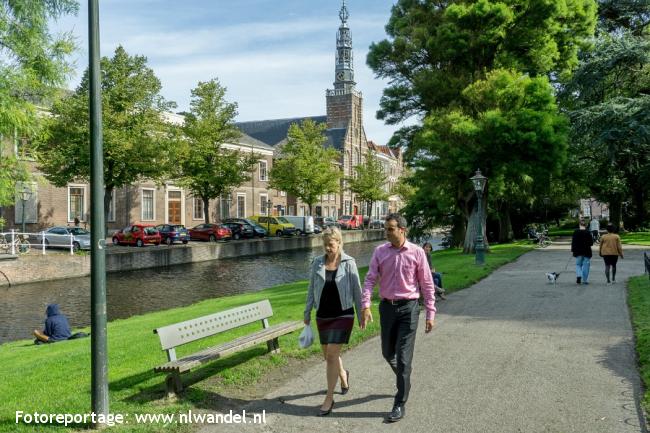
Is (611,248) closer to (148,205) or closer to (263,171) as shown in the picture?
(148,205)

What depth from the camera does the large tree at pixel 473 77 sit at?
24.1 metres

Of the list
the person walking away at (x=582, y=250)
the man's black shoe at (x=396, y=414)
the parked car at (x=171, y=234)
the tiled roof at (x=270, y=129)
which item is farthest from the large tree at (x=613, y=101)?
the tiled roof at (x=270, y=129)

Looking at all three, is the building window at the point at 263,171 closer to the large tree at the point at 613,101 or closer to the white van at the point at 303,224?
the white van at the point at 303,224

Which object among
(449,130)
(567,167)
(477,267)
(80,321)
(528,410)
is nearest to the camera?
(528,410)

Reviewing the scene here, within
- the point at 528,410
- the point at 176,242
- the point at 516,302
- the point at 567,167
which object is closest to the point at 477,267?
the point at 516,302

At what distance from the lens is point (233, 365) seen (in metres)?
7.52

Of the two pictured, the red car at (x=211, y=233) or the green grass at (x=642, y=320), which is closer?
the green grass at (x=642, y=320)

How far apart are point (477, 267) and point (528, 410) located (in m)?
14.2

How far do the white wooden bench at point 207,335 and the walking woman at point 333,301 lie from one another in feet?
4.85

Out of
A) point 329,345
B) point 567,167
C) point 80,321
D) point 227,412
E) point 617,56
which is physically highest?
point 617,56

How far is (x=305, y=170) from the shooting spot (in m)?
55.8

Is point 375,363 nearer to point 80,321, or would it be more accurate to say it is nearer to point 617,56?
point 80,321

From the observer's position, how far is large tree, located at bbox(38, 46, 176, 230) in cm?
3105

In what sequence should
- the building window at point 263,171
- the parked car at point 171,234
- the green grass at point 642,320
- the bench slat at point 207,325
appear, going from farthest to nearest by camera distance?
the building window at point 263,171 → the parked car at point 171,234 → the green grass at point 642,320 → the bench slat at point 207,325
